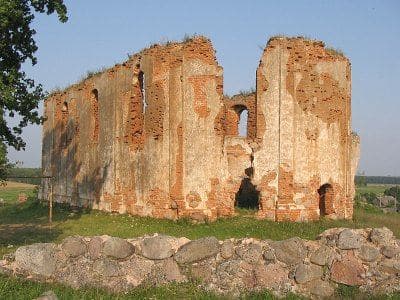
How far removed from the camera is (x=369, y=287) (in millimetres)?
6438

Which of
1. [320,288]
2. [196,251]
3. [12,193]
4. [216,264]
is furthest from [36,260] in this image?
[12,193]

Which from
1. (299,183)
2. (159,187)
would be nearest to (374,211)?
(299,183)

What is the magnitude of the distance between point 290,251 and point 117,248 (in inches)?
94.8

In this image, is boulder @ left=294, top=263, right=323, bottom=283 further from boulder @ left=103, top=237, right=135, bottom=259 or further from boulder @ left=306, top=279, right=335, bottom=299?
boulder @ left=103, top=237, right=135, bottom=259

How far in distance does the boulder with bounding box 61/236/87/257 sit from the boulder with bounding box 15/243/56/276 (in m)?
0.19

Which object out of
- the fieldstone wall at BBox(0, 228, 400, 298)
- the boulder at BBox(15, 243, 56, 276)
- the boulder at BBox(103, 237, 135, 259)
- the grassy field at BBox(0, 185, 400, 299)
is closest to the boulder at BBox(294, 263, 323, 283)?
the fieldstone wall at BBox(0, 228, 400, 298)

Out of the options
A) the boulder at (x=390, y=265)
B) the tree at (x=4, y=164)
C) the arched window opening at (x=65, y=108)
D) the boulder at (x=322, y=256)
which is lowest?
the boulder at (x=390, y=265)

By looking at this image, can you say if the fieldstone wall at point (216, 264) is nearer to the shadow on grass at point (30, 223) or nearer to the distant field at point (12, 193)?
the shadow on grass at point (30, 223)

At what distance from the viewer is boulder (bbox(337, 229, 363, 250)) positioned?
21.9 ft

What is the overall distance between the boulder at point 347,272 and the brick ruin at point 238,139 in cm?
879

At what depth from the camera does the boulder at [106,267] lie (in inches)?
253

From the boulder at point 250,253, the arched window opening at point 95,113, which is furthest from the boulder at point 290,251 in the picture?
the arched window opening at point 95,113

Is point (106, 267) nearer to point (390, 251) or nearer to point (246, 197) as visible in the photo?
point (390, 251)

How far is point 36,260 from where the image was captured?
6379mm
